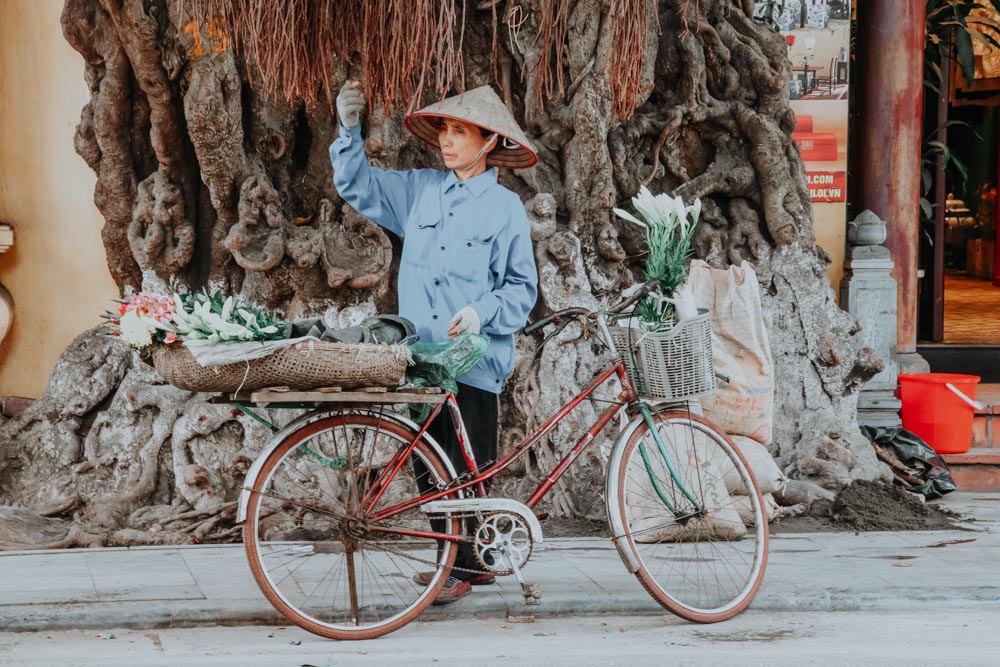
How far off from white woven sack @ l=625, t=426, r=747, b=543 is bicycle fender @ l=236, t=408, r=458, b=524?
2.99 feet


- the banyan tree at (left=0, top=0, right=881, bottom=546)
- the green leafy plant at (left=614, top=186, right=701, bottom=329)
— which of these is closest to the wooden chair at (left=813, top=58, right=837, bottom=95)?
the banyan tree at (left=0, top=0, right=881, bottom=546)

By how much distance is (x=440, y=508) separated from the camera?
4789mm

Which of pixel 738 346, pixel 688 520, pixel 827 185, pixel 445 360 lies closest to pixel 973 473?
pixel 827 185

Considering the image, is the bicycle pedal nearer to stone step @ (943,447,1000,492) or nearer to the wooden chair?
stone step @ (943,447,1000,492)

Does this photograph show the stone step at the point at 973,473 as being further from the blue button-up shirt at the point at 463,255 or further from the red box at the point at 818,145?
the blue button-up shirt at the point at 463,255

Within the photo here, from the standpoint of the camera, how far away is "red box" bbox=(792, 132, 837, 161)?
909cm

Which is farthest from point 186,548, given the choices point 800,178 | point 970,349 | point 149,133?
point 970,349

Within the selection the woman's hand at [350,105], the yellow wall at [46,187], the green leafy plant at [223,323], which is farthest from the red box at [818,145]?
the green leafy plant at [223,323]

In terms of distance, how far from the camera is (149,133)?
7.20 meters

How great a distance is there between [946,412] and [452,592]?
15.1ft

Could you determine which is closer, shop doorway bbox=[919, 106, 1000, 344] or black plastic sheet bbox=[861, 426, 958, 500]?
black plastic sheet bbox=[861, 426, 958, 500]

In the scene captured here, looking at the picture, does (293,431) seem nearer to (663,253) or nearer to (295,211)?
(663,253)

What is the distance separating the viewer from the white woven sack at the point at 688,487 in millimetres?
5238

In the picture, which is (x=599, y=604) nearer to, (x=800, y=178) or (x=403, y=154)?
(x=403, y=154)
